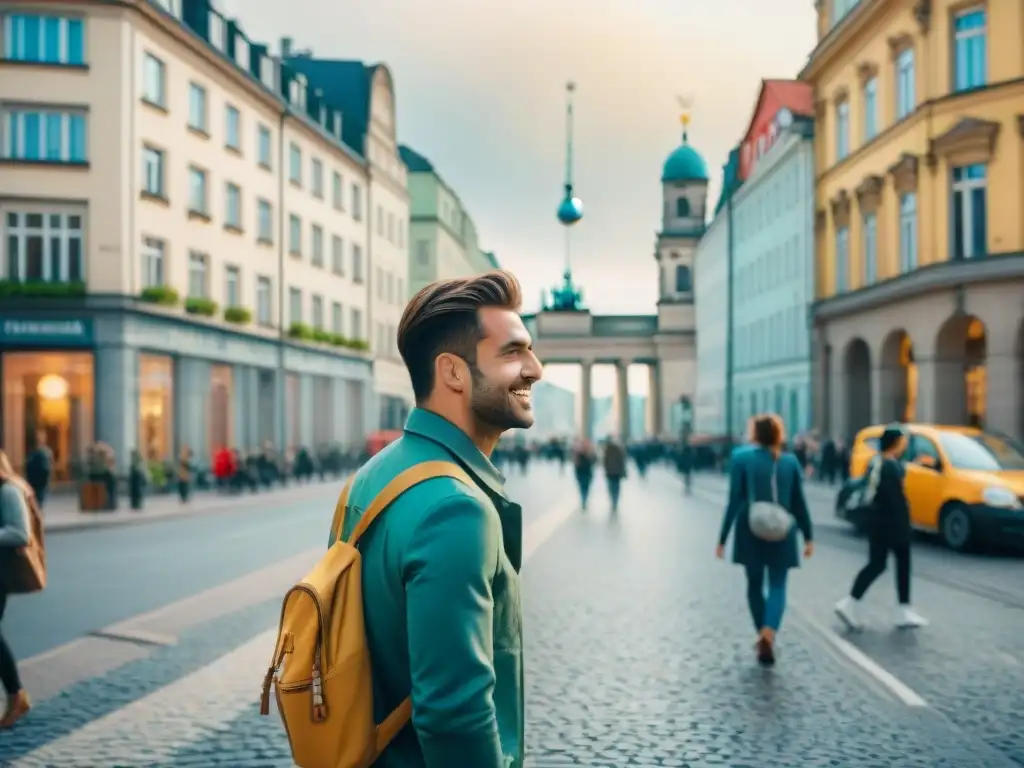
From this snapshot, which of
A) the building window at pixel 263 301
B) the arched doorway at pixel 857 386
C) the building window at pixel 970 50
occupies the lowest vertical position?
the arched doorway at pixel 857 386

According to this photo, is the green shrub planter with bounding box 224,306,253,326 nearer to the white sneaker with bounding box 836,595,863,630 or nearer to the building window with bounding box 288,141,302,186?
the building window with bounding box 288,141,302,186

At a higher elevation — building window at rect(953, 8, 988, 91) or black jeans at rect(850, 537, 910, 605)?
building window at rect(953, 8, 988, 91)

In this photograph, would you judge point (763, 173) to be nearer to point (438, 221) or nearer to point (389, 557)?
point (438, 221)

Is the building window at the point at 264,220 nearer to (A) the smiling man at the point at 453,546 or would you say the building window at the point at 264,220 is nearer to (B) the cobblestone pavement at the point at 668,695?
(B) the cobblestone pavement at the point at 668,695

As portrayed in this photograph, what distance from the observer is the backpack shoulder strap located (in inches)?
96.0

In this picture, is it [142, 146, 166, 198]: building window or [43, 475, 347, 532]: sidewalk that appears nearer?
[43, 475, 347, 532]: sidewalk

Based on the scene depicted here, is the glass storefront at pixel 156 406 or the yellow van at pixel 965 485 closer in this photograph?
the yellow van at pixel 965 485

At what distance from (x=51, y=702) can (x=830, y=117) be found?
133 ft

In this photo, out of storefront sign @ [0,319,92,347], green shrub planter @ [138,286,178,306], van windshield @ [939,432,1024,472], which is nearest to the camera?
van windshield @ [939,432,1024,472]

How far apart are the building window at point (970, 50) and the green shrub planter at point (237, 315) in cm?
2208

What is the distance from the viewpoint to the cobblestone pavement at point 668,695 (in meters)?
6.38

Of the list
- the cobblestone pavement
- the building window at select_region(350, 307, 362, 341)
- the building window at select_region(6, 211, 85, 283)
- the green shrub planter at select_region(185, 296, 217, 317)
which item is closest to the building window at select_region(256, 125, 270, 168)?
the green shrub planter at select_region(185, 296, 217, 317)

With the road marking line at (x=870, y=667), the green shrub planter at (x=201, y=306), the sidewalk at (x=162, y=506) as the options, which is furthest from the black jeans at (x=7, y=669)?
the green shrub planter at (x=201, y=306)

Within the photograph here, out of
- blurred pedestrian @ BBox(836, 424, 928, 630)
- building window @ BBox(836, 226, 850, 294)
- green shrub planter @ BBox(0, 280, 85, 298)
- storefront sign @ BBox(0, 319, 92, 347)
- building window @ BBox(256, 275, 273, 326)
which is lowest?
blurred pedestrian @ BBox(836, 424, 928, 630)
